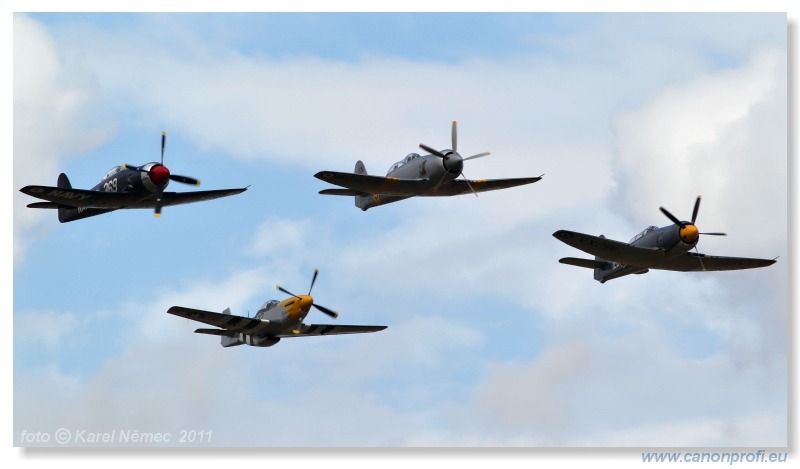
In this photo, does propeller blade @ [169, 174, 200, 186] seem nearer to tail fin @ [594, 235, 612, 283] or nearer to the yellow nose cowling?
the yellow nose cowling

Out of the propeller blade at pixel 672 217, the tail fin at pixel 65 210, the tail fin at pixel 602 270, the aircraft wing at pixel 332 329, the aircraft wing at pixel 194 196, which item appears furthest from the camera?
the aircraft wing at pixel 332 329

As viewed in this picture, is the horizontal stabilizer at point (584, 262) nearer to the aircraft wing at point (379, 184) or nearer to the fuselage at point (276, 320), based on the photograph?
the aircraft wing at point (379, 184)

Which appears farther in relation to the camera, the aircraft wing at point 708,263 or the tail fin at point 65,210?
the tail fin at point 65,210

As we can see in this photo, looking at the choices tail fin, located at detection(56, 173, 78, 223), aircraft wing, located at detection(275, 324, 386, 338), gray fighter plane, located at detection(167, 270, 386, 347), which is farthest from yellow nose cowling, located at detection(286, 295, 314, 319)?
tail fin, located at detection(56, 173, 78, 223)

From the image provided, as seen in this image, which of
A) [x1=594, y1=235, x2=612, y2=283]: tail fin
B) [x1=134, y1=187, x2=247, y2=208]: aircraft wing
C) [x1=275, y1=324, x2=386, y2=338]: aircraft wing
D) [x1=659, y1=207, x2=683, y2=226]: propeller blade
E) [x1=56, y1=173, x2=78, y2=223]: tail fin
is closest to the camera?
[x1=659, y1=207, x2=683, y2=226]: propeller blade

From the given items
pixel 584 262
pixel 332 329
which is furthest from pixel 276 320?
pixel 584 262

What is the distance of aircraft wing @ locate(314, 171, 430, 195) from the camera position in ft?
221

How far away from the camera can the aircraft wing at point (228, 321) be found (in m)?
69.8

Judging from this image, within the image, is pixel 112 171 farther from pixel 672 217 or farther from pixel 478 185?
pixel 672 217

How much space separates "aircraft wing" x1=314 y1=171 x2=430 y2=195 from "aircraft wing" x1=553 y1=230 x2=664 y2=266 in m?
7.61

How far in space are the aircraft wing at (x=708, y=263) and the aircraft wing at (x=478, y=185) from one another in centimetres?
780

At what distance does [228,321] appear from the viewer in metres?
70.6

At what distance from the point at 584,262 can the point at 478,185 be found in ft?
21.1

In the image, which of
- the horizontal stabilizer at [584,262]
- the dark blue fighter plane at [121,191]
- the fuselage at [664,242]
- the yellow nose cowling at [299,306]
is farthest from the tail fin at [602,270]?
the dark blue fighter plane at [121,191]
